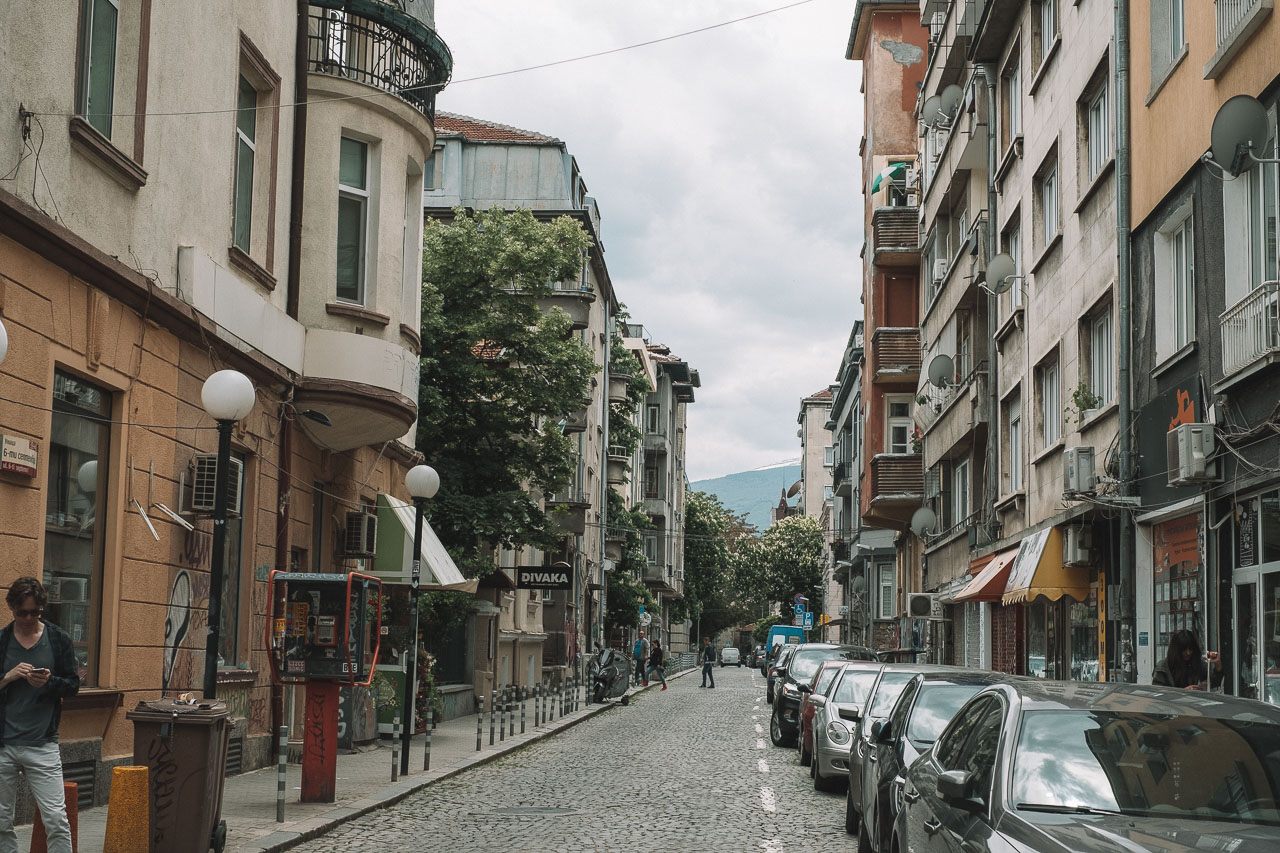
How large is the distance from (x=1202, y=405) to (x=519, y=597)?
27.8 metres

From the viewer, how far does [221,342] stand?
15.5 meters

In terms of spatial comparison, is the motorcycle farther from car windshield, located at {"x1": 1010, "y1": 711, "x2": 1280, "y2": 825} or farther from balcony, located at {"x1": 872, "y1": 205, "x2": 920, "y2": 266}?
car windshield, located at {"x1": 1010, "y1": 711, "x2": 1280, "y2": 825}

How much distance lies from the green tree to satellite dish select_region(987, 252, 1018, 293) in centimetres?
802

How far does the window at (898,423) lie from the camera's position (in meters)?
42.3

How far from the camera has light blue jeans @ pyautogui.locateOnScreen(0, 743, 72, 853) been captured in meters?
8.31

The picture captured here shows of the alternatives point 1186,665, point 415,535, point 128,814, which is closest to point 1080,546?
point 1186,665

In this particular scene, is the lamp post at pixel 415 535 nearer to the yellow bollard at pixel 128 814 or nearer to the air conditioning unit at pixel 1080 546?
the yellow bollard at pixel 128 814

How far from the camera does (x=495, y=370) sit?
28.4m

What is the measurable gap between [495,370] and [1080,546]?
1274 centimetres

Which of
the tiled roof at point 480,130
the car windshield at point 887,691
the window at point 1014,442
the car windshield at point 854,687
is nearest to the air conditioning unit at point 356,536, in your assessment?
the car windshield at point 854,687

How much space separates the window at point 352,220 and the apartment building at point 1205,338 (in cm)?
986

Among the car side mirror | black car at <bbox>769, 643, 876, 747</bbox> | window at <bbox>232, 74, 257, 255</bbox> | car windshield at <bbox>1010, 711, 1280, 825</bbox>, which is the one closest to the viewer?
car windshield at <bbox>1010, 711, 1280, 825</bbox>

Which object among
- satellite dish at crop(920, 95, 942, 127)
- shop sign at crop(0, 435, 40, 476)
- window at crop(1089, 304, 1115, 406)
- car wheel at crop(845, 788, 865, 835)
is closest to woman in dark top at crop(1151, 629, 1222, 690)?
car wheel at crop(845, 788, 865, 835)

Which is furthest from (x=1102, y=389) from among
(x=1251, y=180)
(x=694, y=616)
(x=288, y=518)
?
(x=694, y=616)
